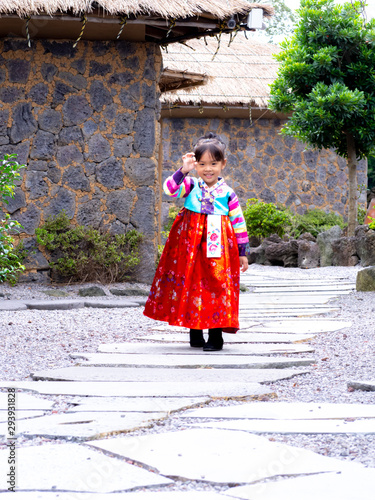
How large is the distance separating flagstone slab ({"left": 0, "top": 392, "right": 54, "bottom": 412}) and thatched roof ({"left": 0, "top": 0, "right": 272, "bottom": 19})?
5107 mm

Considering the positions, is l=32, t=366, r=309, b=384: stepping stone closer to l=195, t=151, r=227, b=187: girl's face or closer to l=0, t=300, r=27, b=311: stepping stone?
l=195, t=151, r=227, b=187: girl's face

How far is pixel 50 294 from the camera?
7207 mm

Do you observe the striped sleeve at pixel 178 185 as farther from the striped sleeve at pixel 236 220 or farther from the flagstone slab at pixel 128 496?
the flagstone slab at pixel 128 496

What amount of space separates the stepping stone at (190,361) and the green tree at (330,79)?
8.23 meters

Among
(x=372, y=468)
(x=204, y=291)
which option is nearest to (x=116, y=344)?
(x=204, y=291)

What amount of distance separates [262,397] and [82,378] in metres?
0.84

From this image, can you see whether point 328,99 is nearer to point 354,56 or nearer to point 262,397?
point 354,56

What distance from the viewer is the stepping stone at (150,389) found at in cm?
273

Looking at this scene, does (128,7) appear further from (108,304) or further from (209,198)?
(209,198)

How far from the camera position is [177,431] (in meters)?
2.16

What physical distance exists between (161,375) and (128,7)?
485 cm

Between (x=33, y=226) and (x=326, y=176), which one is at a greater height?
(x=326, y=176)

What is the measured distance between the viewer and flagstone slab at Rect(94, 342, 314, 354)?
3955 mm

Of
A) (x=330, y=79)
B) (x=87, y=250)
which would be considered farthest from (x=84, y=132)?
(x=330, y=79)
